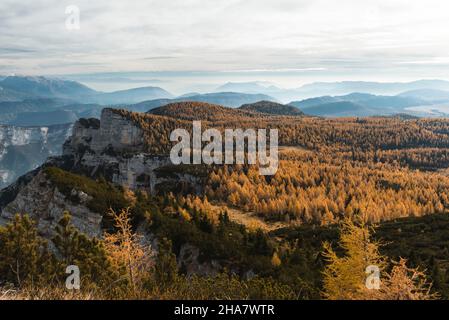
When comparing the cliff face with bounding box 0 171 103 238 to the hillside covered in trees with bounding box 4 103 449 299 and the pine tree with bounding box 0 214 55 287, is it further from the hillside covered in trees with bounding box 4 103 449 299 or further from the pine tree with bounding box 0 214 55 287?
the pine tree with bounding box 0 214 55 287

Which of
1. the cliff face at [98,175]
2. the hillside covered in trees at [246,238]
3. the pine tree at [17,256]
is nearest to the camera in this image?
the hillside covered in trees at [246,238]

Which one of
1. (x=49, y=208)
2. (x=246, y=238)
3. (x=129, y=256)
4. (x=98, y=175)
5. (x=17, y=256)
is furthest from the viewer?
(x=98, y=175)

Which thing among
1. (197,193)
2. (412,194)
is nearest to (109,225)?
(197,193)

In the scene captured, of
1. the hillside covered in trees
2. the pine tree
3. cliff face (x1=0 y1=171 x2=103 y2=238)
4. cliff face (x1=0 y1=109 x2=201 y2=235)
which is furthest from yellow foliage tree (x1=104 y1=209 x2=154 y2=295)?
cliff face (x1=0 y1=109 x2=201 y2=235)

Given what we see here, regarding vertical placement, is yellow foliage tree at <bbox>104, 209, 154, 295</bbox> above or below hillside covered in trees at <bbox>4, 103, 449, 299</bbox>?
above

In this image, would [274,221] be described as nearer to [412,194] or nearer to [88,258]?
[412,194]

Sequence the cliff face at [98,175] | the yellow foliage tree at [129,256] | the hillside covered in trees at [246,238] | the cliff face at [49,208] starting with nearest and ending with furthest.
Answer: the yellow foliage tree at [129,256]
the hillside covered in trees at [246,238]
the cliff face at [49,208]
the cliff face at [98,175]

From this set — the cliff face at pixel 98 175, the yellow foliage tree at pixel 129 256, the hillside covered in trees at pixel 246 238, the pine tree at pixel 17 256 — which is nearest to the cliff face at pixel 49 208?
the cliff face at pixel 98 175

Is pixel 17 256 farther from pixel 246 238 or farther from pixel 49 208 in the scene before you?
pixel 49 208

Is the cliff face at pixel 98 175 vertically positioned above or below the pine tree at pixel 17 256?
below

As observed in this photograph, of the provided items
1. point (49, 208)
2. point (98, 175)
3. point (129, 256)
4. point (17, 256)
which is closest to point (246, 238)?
point (17, 256)

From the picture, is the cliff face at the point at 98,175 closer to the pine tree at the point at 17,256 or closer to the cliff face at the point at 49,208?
the cliff face at the point at 49,208

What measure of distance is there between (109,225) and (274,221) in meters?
59.8

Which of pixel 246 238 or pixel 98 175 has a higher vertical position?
pixel 246 238
